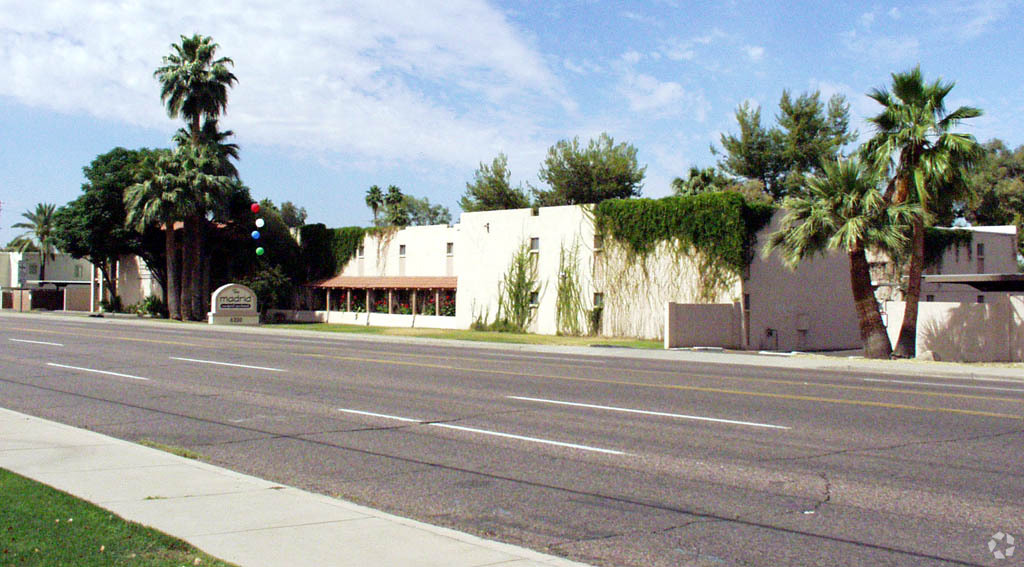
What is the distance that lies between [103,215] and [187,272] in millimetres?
8853

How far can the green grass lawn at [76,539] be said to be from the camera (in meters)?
5.55

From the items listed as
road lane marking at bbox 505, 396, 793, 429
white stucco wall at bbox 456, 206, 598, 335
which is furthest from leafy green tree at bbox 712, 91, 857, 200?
road lane marking at bbox 505, 396, 793, 429

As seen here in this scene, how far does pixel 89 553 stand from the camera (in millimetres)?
5680

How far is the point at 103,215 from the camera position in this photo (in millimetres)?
58562

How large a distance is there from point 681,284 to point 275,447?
29307 millimetres

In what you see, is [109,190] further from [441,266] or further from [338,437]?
[338,437]

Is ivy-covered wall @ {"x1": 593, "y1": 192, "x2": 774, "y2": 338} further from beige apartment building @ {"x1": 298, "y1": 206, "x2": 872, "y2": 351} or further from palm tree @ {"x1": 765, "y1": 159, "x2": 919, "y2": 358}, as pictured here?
palm tree @ {"x1": 765, "y1": 159, "x2": 919, "y2": 358}

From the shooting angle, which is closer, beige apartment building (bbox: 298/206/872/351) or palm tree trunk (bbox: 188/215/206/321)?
beige apartment building (bbox: 298/206/872/351)

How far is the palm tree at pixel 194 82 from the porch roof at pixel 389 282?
12.6m

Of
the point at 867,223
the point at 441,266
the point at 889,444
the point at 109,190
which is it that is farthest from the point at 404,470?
the point at 109,190

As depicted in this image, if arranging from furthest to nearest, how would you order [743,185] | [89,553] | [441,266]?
1. [743,185]
2. [441,266]
3. [89,553]

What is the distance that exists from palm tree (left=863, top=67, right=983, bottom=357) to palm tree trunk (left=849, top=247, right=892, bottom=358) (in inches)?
25.6

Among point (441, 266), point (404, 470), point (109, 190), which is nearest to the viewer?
point (404, 470)

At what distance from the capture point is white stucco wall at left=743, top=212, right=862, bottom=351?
1443 inches
